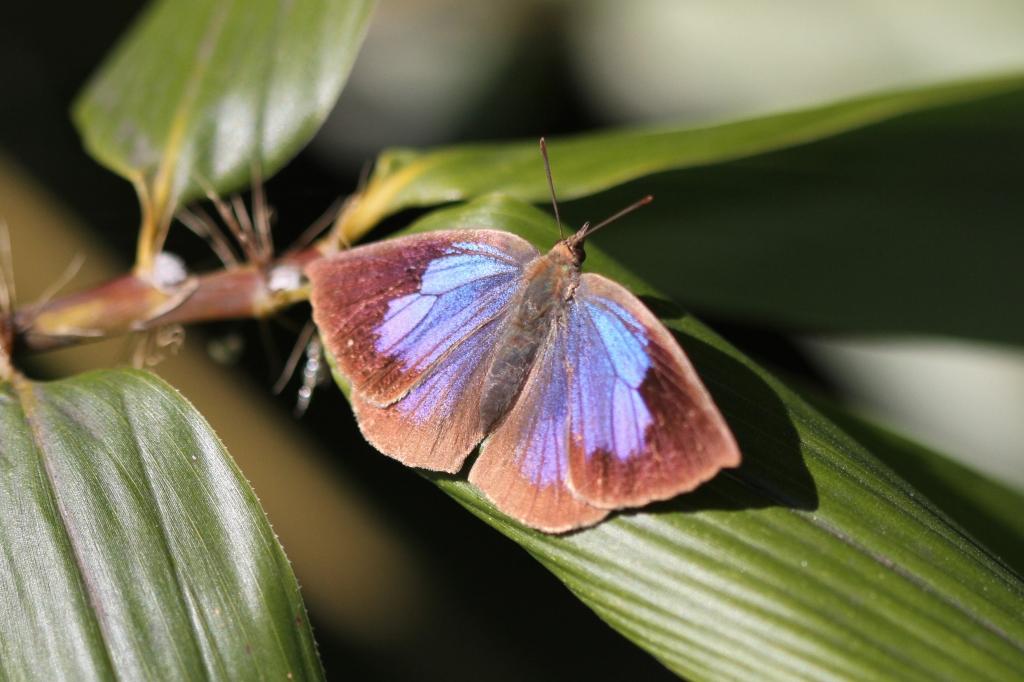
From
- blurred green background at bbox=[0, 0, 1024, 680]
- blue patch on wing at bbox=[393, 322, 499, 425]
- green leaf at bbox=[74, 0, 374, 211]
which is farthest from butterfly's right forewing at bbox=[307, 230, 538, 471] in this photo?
blurred green background at bbox=[0, 0, 1024, 680]

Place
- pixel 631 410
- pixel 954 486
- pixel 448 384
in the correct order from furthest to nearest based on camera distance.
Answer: pixel 954 486, pixel 448 384, pixel 631 410

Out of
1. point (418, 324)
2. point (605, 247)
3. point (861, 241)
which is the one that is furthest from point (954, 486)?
point (418, 324)

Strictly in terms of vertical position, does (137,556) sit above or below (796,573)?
below

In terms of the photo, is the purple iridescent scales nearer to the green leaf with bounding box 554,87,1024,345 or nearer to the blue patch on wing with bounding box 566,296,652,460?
→ the blue patch on wing with bounding box 566,296,652,460

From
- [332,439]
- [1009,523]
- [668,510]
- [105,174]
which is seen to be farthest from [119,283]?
[105,174]

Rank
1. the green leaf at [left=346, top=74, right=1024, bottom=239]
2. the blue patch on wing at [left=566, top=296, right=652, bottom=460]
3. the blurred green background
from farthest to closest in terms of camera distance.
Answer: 1. the blurred green background
2. the green leaf at [left=346, top=74, right=1024, bottom=239]
3. the blue patch on wing at [left=566, top=296, right=652, bottom=460]

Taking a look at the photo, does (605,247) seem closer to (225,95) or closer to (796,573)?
(225,95)
